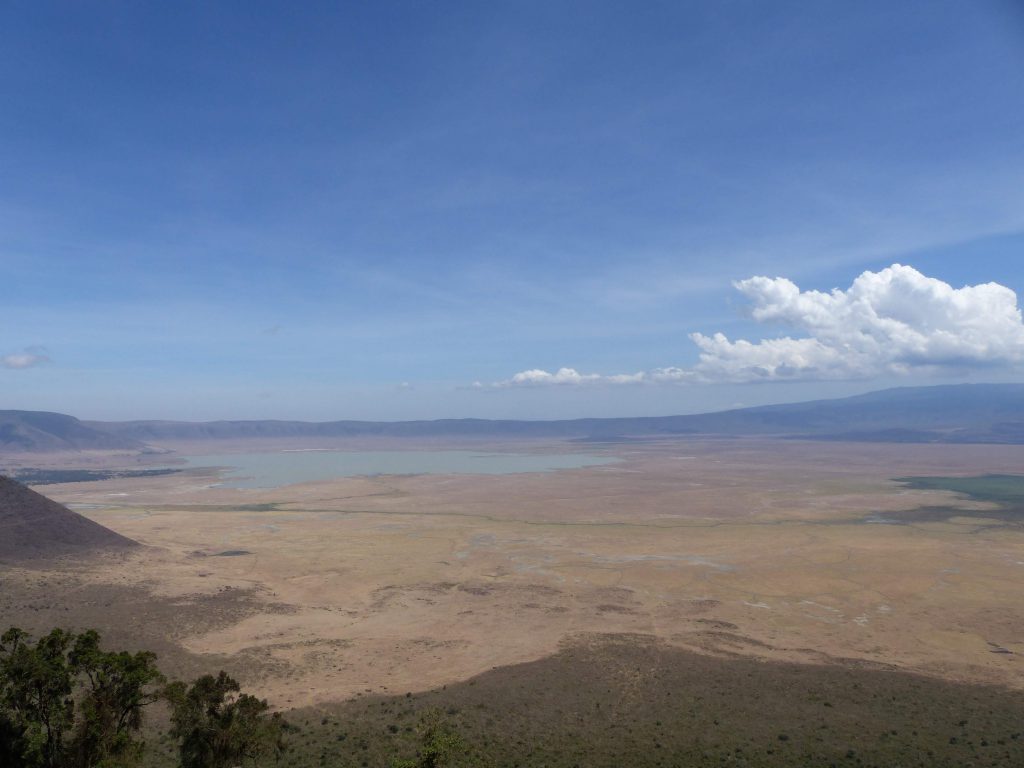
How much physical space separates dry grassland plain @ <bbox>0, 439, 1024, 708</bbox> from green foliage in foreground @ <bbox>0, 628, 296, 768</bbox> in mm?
9216

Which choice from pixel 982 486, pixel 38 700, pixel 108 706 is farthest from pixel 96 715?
pixel 982 486

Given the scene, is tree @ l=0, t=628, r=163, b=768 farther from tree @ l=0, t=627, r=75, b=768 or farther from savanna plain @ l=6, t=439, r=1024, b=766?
savanna plain @ l=6, t=439, r=1024, b=766

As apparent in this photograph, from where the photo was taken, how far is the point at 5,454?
193000 millimetres

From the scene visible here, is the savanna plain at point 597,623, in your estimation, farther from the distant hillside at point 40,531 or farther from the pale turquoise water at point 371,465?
the pale turquoise water at point 371,465

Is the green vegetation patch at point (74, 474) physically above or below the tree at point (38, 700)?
below

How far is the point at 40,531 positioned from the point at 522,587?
110 feet

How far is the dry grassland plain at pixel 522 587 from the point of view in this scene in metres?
29.3

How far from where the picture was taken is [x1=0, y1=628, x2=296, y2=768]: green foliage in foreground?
46.4ft

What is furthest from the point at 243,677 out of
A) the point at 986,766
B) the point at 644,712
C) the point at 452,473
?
the point at 452,473

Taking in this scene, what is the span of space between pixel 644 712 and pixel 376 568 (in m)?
29.2

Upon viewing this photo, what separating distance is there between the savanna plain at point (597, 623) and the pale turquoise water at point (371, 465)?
49.0 metres

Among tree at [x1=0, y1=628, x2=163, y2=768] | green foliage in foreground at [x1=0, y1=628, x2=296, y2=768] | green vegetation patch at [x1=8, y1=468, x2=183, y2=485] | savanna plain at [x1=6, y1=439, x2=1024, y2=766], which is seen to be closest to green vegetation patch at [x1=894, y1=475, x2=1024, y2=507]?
savanna plain at [x1=6, y1=439, x2=1024, y2=766]

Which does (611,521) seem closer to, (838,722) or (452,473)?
(838,722)

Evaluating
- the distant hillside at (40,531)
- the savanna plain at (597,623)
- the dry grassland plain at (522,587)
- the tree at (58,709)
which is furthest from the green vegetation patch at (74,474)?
the tree at (58,709)
